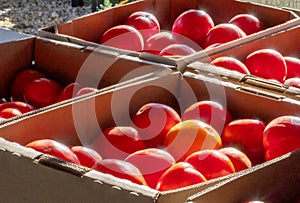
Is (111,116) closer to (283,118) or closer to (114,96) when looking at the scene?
(114,96)

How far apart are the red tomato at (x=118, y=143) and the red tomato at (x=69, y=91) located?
10.0 inches

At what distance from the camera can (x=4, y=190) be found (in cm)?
112

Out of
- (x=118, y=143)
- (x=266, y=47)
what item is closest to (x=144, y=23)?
(x=266, y=47)

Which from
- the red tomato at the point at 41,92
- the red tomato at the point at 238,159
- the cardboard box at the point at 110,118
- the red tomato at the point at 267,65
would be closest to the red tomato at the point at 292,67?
the red tomato at the point at 267,65

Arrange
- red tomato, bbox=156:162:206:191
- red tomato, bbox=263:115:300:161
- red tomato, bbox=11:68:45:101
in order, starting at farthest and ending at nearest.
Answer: red tomato, bbox=11:68:45:101, red tomato, bbox=263:115:300:161, red tomato, bbox=156:162:206:191

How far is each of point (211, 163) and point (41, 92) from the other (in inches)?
25.7

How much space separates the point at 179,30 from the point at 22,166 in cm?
109

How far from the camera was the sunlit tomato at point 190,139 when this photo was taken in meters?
1.31

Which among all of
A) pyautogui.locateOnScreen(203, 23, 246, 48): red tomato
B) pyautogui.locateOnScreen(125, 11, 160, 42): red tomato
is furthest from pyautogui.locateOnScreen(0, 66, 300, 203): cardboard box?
pyautogui.locateOnScreen(125, 11, 160, 42): red tomato

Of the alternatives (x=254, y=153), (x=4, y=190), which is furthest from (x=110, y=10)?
(x=4, y=190)

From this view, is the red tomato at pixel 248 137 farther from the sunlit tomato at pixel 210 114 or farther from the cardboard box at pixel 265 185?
the cardboard box at pixel 265 185

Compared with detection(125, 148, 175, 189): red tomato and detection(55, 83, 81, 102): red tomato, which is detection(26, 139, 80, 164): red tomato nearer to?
detection(125, 148, 175, 189): red tomato

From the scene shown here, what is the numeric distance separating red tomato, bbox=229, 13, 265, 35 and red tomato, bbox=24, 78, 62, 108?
712 millimetres

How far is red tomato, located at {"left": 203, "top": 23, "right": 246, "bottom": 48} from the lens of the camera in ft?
6.35
